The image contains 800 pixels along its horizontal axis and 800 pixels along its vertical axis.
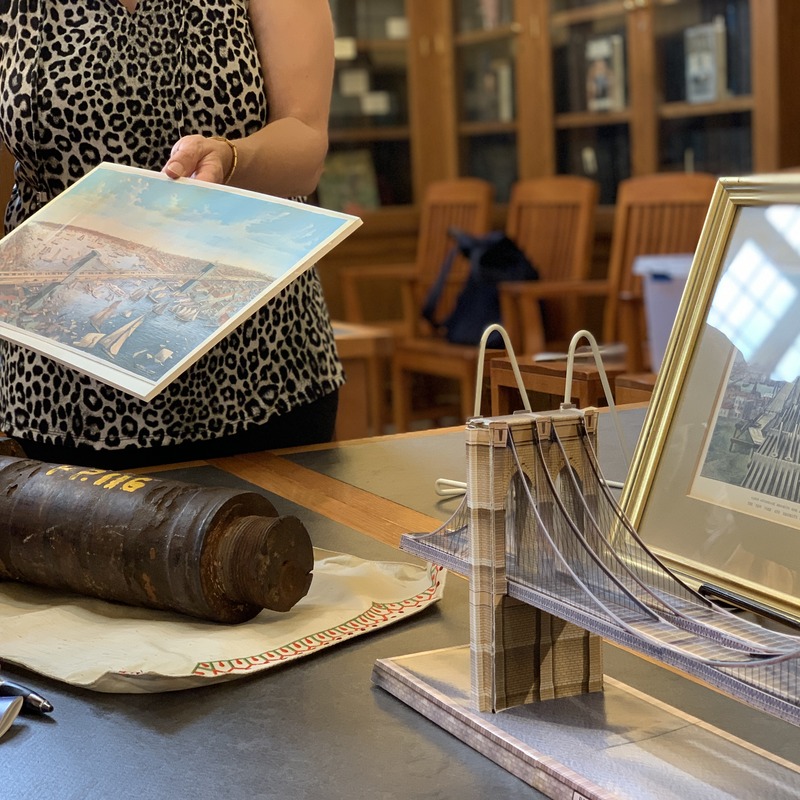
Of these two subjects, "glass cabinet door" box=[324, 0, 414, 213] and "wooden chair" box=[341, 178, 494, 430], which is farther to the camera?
"glass cabinet door" box=[324, 0, 414, 213]

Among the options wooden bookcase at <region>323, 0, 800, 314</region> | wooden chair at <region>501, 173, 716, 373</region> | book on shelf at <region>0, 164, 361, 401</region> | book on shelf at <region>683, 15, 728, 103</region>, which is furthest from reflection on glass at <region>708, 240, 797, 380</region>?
book on shelf at <region>683, 15, 728, 103</region>

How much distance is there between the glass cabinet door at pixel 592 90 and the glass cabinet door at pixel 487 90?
10.2 inches

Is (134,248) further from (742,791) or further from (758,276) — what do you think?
(742,791)

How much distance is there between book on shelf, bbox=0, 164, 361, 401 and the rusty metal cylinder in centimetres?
7

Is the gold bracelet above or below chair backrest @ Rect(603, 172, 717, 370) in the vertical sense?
above

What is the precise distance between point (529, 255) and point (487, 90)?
1042mm

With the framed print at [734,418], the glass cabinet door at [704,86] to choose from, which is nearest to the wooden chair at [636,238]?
the glass cabinet door at [704,86]

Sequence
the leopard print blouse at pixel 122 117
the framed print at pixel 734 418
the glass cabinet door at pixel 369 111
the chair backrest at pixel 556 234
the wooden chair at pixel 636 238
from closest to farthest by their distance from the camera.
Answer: the framed print at pixel 734 418 < the leopard print blouse at pixel 122 117 < the wooden chair at pixel 636 238 < the chair backrest at pixel 556 234 < the glass cabinet door at pixel 369 111

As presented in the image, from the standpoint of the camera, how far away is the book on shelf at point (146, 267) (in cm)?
84

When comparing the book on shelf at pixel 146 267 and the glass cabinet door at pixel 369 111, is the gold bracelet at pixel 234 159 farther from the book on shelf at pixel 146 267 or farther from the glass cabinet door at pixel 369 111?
the glass cabinet door at pixel 369 111

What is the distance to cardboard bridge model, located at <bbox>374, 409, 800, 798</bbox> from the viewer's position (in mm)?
557

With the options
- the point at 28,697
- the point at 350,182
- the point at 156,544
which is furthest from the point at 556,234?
the point at 28,697

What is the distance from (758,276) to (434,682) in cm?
28

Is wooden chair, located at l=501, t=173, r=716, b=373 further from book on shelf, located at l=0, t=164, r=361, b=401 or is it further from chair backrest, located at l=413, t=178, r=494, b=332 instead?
book on shelf, located at l=0, t=164, r=361, b=401
